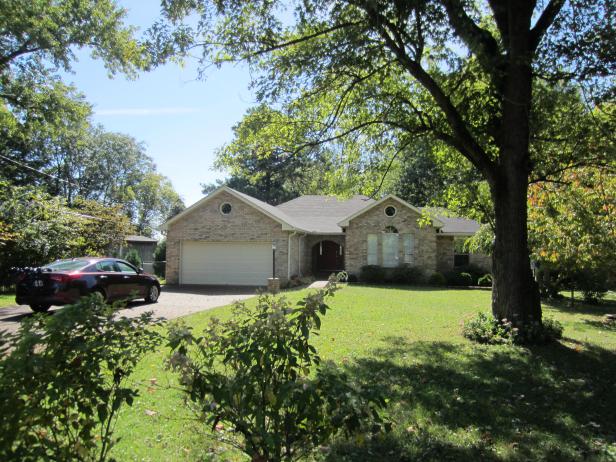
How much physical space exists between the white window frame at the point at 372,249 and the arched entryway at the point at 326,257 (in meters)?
4.18

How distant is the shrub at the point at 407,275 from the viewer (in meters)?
23.9

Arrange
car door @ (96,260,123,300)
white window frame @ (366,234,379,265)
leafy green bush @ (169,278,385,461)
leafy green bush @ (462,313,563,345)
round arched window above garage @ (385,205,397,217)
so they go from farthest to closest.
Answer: white window frame @ (366,234,379,265) → round arched window above garage @ (385,205,397,217) → car door @ (96,260,123,300) → leafy green bush @ (462,313,563,345) → leafy green bush @ (169,278,385,461)

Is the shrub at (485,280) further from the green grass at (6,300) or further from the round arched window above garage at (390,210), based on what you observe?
the green grass at (6,300)

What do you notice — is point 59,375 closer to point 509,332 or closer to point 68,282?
point 509,332

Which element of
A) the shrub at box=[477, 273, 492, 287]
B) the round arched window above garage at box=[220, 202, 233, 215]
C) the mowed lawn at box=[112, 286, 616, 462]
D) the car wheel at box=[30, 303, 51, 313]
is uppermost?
the round arched window above garage at box=[220, 202, 233, 215]

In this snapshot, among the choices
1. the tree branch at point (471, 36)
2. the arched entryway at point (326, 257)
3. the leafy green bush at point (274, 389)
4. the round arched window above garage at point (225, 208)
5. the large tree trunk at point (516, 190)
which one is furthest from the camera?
the arched entryway at point (326, 257)

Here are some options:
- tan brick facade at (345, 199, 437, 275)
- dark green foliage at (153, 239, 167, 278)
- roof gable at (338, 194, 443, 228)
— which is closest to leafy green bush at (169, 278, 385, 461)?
roof gable at (338, 194, 443, 228)

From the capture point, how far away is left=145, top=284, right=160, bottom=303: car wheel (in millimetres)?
14724

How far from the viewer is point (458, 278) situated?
23734 millimetres

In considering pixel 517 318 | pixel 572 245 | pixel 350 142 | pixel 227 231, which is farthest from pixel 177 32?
pixel 227 231

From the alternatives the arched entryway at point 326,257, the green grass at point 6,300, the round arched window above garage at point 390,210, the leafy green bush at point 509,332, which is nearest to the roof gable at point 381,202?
the round arched window above garage at point 390,210

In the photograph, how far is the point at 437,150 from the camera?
1210 centimetres

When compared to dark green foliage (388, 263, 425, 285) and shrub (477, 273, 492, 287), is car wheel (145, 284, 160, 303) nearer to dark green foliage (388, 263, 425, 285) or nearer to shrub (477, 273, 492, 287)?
dark green foliage (388, 263, 425, 285)

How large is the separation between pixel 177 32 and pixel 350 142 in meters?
5.13
